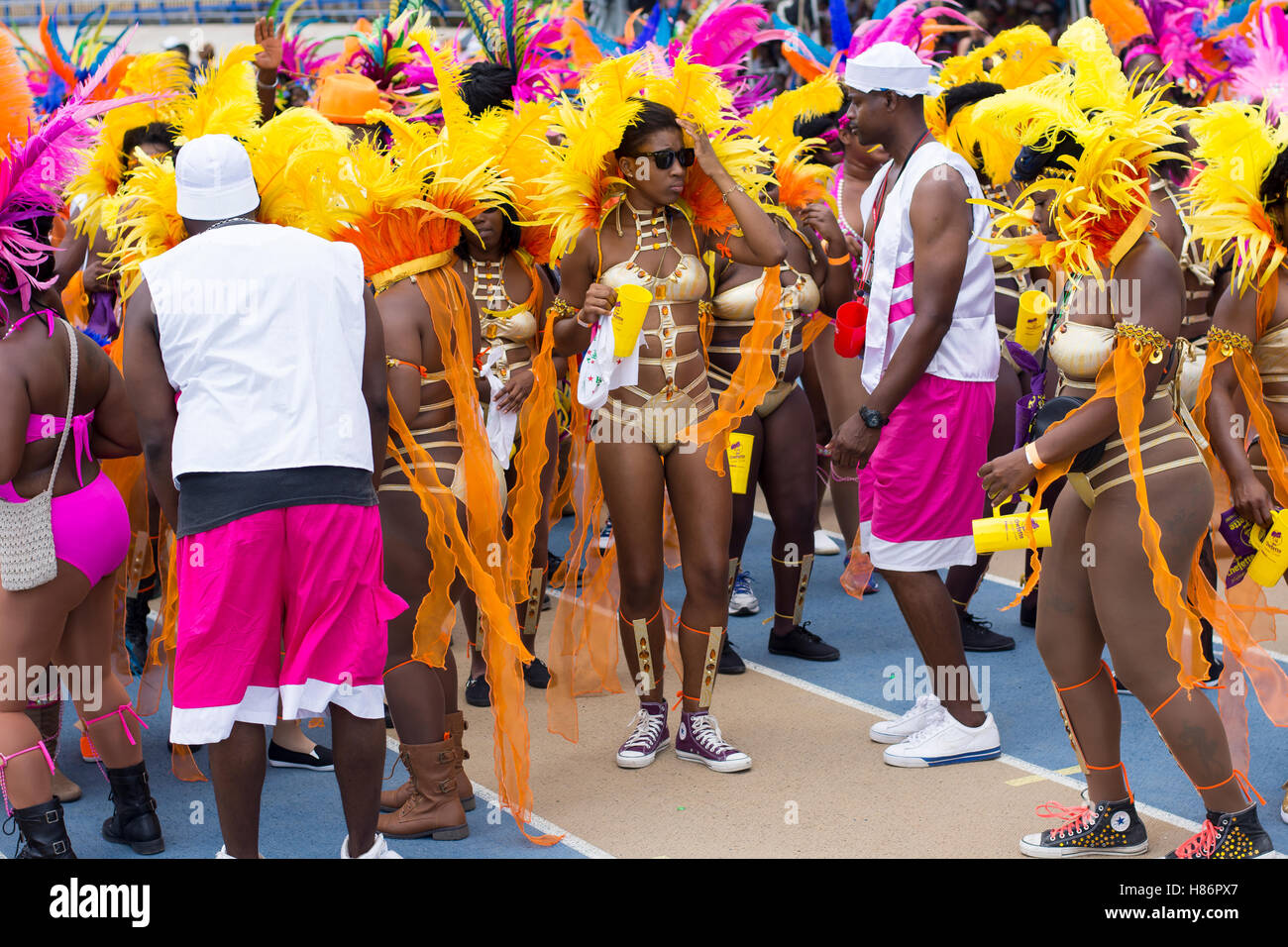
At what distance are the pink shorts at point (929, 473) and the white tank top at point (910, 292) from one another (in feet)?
0.25

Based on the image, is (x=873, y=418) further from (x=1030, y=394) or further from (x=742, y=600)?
(x=742, y=600)

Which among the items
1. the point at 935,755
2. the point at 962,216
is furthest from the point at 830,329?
the point at 935,755

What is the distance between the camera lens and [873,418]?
15.0ft

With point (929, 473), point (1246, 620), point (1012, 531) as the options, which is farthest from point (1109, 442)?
point (929, 473)

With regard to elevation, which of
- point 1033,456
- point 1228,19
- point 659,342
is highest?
point 1228,19

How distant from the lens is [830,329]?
6.33m

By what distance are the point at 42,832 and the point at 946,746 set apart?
115 inches

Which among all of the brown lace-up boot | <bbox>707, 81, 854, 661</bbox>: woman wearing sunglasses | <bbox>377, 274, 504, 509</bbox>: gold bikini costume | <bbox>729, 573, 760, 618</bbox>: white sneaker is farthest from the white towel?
<bbox>729, 573, 760, 618</bbox>: white sneaker

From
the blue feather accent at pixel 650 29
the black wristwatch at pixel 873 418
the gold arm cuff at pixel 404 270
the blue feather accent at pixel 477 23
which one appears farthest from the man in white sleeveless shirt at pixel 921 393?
the blue feather accent at pixel 650 29

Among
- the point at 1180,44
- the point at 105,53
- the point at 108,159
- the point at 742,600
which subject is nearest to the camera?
the point at 105,53

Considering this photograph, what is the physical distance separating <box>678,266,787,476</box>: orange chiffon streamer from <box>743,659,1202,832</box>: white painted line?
1213mm

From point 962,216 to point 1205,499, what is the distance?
53.1 inches

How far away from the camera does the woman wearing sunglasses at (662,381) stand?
15.2ft
